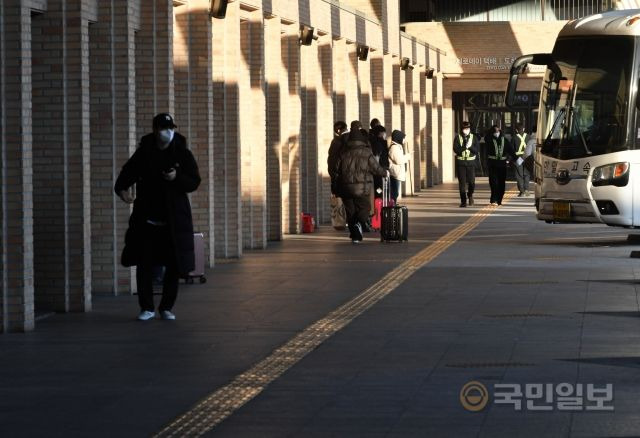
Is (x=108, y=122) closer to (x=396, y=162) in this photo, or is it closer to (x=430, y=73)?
(x=396, y=162)

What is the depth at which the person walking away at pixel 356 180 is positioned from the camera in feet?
83.8

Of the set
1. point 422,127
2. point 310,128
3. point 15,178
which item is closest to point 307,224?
point 310,128

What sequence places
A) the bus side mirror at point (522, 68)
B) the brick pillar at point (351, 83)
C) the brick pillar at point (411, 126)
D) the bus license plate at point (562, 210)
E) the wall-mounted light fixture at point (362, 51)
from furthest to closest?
the brick pillar at point (411, 126)
the wall-mounted light fixture at point (362, 51)
the brick pillar at point (351, 83)
the bus side mirror at point (522, 68)
the bus license plate at point (562, 210)

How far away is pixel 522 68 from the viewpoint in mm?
25484

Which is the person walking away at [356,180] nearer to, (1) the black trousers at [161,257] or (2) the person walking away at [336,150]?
(2) the person walking away at [336,150]

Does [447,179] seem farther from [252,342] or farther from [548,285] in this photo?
[252,342]

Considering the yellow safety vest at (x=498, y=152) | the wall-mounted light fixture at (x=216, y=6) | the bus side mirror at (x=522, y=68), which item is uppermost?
the wall-mounted light fixture at (x=216, y=6)

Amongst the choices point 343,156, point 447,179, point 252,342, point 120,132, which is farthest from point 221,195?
point 447,179

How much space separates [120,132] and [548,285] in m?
4.67

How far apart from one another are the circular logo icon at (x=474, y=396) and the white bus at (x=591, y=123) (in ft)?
46.5

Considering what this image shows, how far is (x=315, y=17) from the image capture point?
102 ft

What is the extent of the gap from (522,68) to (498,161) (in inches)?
557

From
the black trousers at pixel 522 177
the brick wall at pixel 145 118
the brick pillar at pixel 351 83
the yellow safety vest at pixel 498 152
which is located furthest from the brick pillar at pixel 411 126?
the brick wall at pixel 145 118

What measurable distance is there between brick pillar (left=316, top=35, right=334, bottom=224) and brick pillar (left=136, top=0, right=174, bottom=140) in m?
13.1
